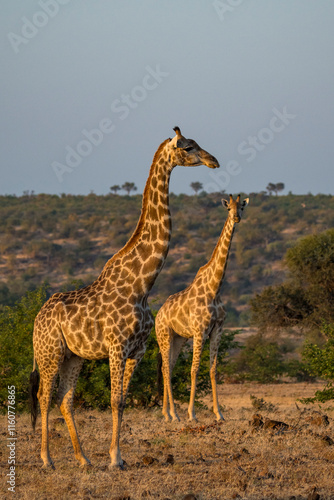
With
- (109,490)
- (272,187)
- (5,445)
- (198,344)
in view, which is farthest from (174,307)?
(272,187)

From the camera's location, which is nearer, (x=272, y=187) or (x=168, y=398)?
(x=168, y=398)

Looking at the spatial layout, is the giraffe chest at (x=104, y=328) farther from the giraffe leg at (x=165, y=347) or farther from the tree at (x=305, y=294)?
the tree at (x=305, y=294)

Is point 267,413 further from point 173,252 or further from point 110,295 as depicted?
point 173,252

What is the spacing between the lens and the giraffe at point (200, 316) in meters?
12.5

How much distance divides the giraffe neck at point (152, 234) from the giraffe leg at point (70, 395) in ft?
4.98

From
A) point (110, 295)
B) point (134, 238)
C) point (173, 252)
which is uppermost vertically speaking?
point (173, 252)

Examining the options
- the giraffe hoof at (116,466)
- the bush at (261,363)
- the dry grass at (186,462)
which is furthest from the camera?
the bush at (261,363)

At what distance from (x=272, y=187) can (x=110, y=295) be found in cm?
6752

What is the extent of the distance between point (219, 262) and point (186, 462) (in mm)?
4867

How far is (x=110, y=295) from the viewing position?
8445 mm

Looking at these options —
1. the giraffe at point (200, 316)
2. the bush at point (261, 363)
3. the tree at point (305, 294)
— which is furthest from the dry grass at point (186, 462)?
the bush at point (261, 363)

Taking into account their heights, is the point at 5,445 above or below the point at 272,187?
below

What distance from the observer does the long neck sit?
12.4m

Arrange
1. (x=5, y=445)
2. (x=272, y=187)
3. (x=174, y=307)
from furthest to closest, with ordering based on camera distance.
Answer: (x=272, y=187), (x=174, y=307), (x=5, y=445)
